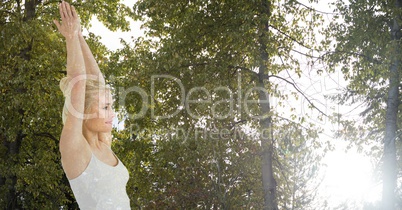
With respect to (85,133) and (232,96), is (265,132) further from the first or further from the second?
(85,133)

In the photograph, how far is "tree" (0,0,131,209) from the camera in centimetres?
1408

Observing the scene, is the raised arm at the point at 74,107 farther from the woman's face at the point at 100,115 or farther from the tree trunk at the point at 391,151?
the tree trunk at the point at 391,151

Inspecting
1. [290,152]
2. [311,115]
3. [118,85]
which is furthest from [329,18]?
[118,85]

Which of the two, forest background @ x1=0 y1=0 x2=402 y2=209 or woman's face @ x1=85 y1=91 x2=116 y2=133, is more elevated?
forest background @ x1=0 y1=0 x2=402 y2=209

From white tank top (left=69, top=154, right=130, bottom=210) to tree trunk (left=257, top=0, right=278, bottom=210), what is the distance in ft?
30.6

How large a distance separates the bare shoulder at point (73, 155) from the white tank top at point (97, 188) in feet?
0.09

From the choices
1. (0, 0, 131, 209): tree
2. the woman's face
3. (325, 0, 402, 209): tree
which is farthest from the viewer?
(0, 0, 131, 209): tree

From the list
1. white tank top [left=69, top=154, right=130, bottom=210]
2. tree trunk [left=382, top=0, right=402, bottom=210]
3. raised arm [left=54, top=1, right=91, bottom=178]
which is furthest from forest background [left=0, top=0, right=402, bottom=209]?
white tank top [left=69, top=154, right=130, bottom=210]

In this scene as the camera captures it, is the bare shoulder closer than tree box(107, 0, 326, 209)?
Yes

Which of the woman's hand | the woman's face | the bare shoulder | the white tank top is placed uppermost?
the woman's hand

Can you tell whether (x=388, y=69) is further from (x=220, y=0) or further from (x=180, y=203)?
(x=180, y=203)

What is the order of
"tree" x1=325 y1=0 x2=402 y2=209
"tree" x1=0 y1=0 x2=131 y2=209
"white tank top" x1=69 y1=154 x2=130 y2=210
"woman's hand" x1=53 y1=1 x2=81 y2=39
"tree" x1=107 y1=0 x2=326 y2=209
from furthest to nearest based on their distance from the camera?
1. "tree" x1=0 y1=0 x2=131 y2=209
2. "tree" x1=325 y1=0 x2=402 y2=209
3. "tree" x1=107 y1=0 x2=326 y2=209
4. "woman's hand" x1=53 y1=1 x2=81 y2=39
5. "white tank top" x1=69 y1=154 x2=130 y2=210

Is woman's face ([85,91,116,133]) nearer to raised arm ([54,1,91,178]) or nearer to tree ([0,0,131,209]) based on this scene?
raised arm ([54,1,91,178])

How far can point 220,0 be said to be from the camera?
12.8 metres
